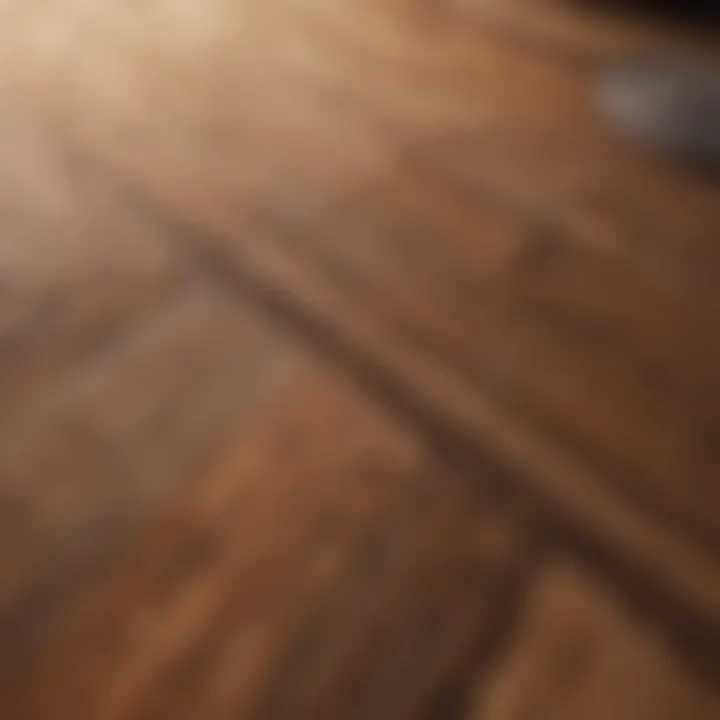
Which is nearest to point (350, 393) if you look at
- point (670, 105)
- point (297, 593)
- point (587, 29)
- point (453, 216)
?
point (297, 593)

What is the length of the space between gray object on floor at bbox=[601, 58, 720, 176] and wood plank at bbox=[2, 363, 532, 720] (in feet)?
2.43

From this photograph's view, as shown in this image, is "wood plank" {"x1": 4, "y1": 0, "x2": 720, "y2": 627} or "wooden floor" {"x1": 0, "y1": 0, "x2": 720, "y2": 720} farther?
"wood plank" {"x1": 4, "y1": 0, "x2": 720, "y2": 627}

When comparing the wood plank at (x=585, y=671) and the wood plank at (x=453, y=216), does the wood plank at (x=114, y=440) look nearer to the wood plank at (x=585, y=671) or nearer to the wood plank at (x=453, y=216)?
the wood plank at (x=453, y=216)

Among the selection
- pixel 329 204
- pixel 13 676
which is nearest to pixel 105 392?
pixel 13 676

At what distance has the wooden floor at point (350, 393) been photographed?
0.79m

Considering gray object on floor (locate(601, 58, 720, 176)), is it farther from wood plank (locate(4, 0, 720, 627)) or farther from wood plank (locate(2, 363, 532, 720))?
wood plank (locate(2, 363, 532, 720))

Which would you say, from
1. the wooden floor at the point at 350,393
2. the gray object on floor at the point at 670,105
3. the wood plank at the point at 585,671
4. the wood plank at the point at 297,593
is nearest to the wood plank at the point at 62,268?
the wooden floor at the point at 350,393

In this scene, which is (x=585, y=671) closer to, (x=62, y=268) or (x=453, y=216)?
(x=453, y=216)

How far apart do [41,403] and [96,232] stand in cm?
32

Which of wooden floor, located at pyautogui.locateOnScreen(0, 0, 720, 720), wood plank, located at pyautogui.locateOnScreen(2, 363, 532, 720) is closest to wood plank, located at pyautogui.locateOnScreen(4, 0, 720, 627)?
wooden floor, located at pyautogui.locateOnScreen(0, 0, 720, 720)

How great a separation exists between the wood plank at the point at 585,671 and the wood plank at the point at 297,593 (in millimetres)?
29

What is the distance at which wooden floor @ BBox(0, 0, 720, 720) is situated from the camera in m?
0.79

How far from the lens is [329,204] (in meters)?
1.27

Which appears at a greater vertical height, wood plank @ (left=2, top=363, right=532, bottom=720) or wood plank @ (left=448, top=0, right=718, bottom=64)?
wood plank @ (left=448, top=0, right=718, bottom=64)
